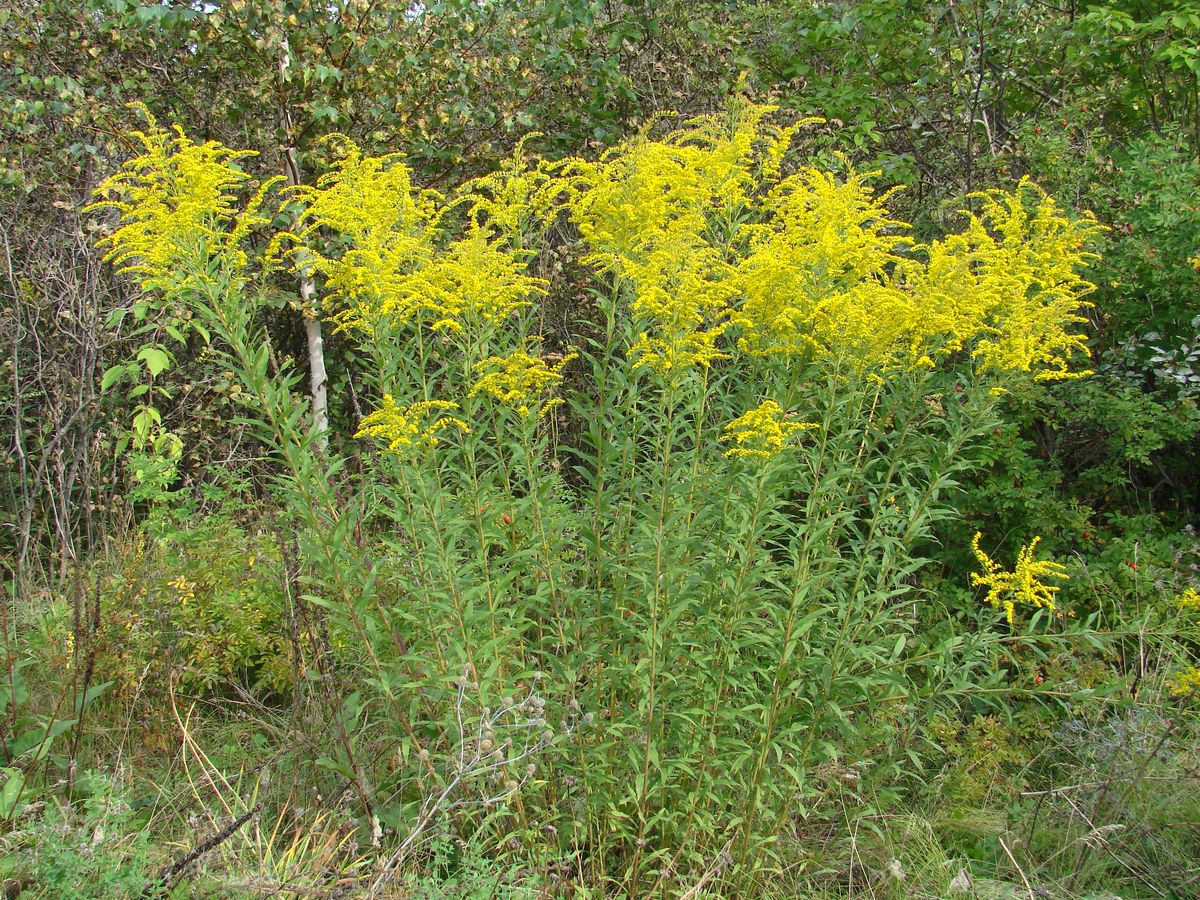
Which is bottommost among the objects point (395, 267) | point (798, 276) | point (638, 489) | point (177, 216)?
point (638, 489)

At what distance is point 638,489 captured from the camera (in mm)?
3387

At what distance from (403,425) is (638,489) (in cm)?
100

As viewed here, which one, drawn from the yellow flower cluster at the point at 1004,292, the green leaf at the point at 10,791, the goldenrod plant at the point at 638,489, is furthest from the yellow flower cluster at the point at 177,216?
the yellow flower cluster at the point at 1004,292

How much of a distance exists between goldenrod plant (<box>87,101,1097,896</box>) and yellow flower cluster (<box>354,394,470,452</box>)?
0.6 inches

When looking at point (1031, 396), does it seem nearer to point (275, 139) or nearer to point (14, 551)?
point (275, 139)

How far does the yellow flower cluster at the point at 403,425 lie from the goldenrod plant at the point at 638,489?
1 centimetres

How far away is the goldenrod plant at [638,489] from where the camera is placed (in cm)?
279

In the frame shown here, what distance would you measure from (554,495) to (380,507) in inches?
45.8

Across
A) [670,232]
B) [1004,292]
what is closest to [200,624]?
[670,232]

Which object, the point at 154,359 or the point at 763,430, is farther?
the point at 154,359

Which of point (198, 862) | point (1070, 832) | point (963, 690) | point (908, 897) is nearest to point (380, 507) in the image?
point (198, 862)

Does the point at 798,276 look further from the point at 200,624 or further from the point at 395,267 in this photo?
the point at 200,624

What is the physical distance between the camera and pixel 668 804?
323cm

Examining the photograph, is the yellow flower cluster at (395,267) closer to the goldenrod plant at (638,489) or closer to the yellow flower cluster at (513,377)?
the goldenrod plant at (638,489)
